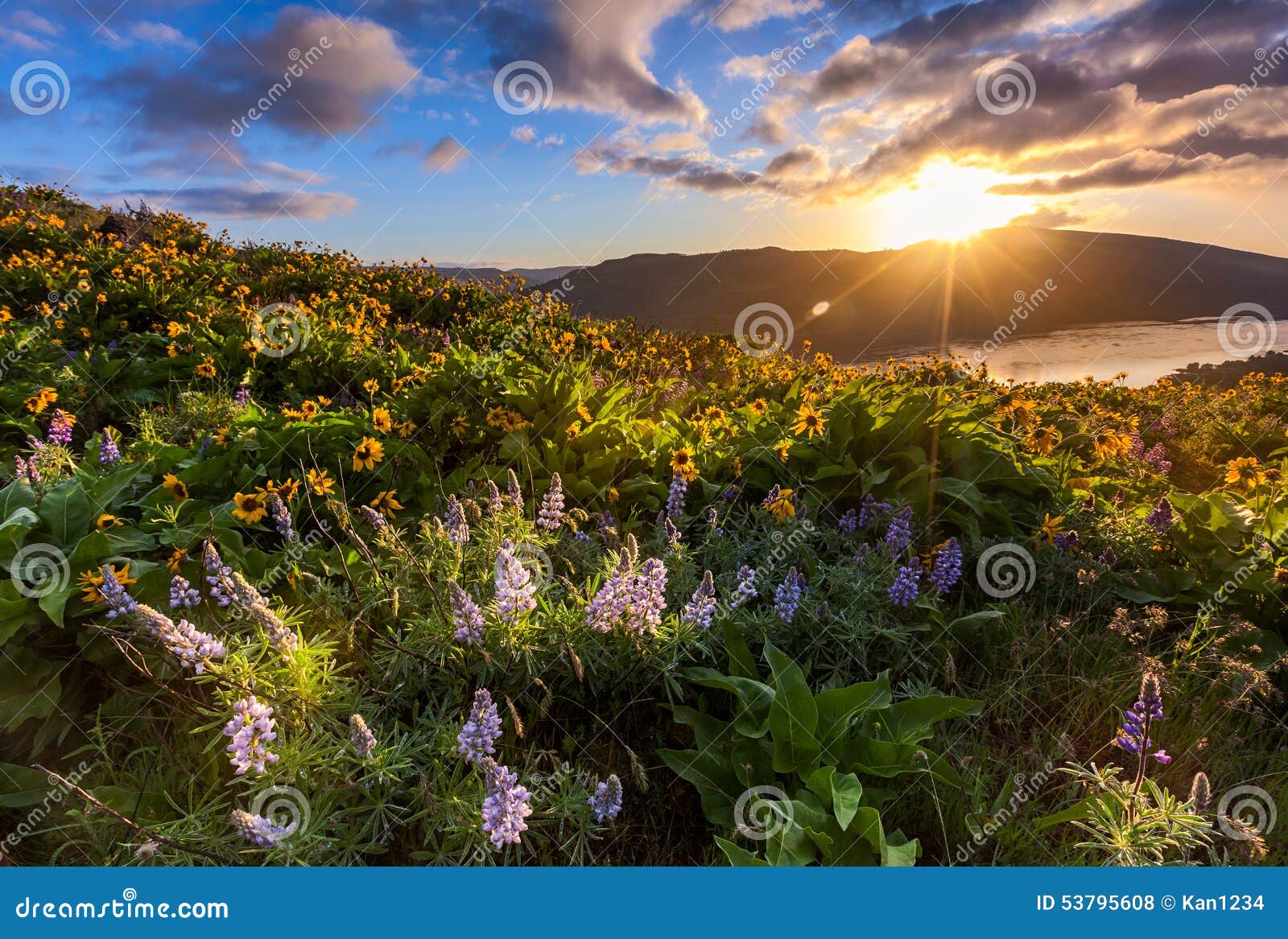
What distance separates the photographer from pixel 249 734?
1800 mm

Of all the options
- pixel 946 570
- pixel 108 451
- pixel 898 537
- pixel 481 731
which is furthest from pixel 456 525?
pixel 108 451

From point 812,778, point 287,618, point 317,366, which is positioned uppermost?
point 317,366

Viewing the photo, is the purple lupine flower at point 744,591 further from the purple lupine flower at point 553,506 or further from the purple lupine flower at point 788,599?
the purple lupine flower at point 553,506

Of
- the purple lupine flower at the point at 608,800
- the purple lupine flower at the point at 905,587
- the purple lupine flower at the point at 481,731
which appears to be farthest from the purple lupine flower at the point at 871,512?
the purple lupine flower at the point at 481,731

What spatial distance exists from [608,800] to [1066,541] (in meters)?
3.09

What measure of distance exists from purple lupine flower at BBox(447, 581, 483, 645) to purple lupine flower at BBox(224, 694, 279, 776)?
59cm

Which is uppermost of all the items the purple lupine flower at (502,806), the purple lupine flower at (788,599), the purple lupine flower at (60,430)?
the purple lupine flower at (60,430)

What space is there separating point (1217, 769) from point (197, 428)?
255 inches

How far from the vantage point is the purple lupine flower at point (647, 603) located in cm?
243

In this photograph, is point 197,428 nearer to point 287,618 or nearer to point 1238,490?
point 287,618

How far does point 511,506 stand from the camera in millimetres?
3365

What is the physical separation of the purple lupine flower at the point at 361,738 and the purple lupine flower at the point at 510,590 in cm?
58

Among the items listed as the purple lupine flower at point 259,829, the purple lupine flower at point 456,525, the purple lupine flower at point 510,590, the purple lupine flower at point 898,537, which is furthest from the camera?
the purple lupine flower at point 898,537

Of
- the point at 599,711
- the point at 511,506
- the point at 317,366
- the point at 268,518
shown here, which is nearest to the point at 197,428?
the point at 317,366
